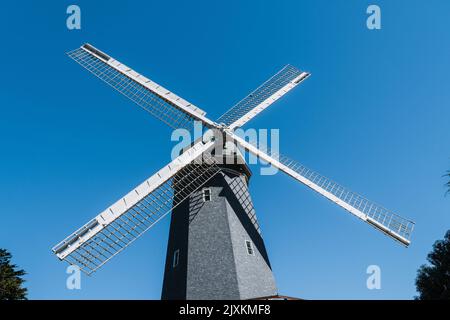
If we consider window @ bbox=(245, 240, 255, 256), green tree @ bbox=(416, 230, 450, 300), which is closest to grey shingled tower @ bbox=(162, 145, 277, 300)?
window @ bbox=(245, 240, 255, 256)

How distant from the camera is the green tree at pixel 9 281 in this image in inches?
1025

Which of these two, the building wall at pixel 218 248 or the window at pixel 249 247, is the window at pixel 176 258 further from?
the window at pixel 249 247

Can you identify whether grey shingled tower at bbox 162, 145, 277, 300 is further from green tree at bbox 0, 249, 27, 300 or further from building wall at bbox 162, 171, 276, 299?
green tree at bbox 0, 249, 27, 300

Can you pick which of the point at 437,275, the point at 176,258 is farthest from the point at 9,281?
the point at 437,275

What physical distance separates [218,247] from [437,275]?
17.4m

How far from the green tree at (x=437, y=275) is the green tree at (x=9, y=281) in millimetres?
28682

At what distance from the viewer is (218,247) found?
55.0ft

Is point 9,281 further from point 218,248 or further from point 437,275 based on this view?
point 437,275

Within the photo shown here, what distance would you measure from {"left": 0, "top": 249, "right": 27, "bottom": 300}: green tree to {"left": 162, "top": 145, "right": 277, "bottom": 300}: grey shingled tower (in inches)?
584

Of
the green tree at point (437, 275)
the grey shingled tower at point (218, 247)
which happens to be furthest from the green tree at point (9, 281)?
the green tree at point (437, 275)

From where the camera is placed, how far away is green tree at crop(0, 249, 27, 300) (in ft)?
85.4

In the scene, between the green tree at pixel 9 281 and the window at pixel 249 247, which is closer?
the window at pixel 249 247
